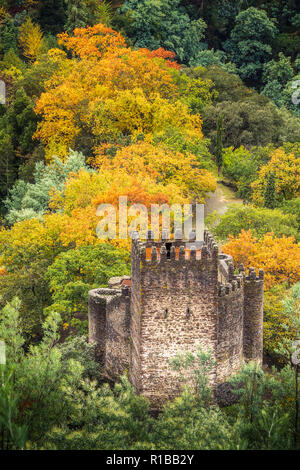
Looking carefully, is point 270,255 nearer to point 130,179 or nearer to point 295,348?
point 130,179

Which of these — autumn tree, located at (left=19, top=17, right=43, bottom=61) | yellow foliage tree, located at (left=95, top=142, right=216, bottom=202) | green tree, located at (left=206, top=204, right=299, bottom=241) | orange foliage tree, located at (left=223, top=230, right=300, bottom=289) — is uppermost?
autumn tree, located at (left=19, top=17, right=43, bottom=61)

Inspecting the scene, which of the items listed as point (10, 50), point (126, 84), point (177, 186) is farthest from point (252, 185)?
point (10, 50)

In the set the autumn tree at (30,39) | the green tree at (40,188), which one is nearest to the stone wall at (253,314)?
the green tree at (40,188)

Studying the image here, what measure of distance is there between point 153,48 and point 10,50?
19800 millimetres

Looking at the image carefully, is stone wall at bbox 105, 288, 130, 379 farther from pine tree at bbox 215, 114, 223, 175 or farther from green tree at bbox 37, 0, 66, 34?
green tree at bbox 37, 0, 66, 34

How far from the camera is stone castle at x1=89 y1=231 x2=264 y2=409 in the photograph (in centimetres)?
3638

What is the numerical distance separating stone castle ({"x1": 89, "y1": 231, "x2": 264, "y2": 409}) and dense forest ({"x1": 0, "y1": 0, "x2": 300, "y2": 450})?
1246 mm

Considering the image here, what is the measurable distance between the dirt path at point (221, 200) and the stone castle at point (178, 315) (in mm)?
30020

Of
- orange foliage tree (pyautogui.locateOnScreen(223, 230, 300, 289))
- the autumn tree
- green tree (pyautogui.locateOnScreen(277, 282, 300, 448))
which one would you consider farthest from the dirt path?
the autumn tree

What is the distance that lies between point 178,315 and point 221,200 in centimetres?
4111

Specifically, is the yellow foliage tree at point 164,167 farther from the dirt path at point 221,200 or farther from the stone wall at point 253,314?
the stone wall at point 253,314

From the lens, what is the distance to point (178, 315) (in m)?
37.0

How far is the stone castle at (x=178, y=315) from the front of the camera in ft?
119

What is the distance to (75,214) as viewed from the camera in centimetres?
5675
